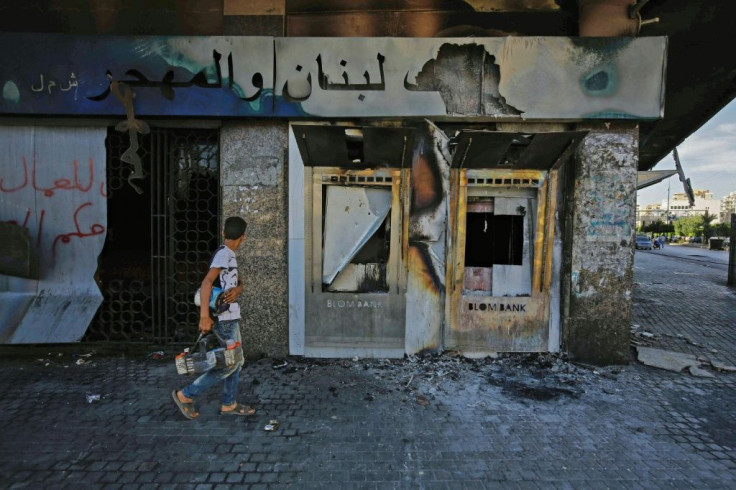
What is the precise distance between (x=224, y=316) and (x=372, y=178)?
8.22 ft

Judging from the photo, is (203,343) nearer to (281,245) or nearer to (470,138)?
(281,245)

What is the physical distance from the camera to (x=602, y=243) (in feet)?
16.4

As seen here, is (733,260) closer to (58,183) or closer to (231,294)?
(231,294)

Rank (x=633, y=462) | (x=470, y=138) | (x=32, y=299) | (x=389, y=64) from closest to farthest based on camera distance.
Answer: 1. (x=633, y=462)
2. (x=470, y=138)
3. (x=389, y=64)
4. (x=32, y=299)

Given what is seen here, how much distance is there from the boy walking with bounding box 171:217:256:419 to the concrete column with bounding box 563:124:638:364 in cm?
407

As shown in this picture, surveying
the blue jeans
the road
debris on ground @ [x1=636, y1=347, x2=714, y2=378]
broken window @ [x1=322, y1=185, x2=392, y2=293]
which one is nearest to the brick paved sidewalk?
debris on ground @ [x1=636, y1=347, x2=714, y2=378]

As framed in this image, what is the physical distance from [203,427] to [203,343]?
743mm

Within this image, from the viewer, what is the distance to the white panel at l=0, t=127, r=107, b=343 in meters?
5.21

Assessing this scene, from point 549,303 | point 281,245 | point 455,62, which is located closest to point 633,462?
point 549,303

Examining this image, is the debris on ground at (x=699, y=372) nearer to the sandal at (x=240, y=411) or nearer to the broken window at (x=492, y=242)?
the broken window at (x=492, y=242)

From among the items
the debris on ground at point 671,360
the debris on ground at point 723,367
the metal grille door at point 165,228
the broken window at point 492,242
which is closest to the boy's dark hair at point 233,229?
the metal grille door at point 165,228

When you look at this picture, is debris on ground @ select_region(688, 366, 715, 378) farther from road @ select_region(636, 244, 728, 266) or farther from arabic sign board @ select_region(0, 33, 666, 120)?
road @ select_region(636, 244, 728, 266)

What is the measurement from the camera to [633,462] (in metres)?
3.08

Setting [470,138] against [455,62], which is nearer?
[470,138]
